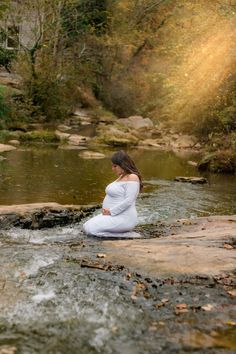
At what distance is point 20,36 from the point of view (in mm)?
30328

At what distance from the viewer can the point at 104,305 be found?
530cm

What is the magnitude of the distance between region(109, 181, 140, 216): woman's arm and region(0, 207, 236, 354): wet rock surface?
1.31 metres

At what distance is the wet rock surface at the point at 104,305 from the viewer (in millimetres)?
4586

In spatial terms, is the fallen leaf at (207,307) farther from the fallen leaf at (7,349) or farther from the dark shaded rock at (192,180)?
the dark shaded rock at (192,180)

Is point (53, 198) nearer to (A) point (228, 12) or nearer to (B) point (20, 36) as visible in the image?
(A) point (228, 12)

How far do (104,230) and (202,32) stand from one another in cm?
1373

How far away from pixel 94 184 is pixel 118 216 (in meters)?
6.78

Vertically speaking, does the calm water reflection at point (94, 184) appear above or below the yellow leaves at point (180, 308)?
below

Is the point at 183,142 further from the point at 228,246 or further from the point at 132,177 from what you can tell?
the point at 228,246

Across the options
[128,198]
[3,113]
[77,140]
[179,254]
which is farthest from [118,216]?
[3,113]

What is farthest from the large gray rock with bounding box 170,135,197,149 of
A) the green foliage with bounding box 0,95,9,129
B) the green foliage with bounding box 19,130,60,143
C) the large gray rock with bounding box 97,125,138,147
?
the green foliage with bounding box 0,95,9,129

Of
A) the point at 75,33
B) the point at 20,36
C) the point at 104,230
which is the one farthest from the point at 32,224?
the point at 75,33

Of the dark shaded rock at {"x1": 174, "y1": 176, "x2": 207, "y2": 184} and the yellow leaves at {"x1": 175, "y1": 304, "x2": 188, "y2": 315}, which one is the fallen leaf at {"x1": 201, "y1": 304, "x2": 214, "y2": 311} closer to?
the yellow leaves at {"x1": 175, "y1": 304, "x2": 188, "y2": 315}

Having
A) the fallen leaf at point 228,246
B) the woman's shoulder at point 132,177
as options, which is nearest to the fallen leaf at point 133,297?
the fallen leaf at point 228,246
